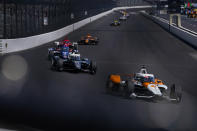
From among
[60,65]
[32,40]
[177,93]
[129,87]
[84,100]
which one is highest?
[32,40]

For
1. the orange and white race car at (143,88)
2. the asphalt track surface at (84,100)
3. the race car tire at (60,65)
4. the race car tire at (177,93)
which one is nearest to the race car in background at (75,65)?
the race car tire at (60,65)

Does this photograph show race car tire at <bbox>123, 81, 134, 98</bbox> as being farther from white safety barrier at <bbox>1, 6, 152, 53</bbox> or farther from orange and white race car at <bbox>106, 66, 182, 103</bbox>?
white safety barrier at <bbox>1, 6, 152, 53</bbox>

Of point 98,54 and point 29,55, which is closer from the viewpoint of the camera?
point 29,55

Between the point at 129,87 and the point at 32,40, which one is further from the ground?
the point at 32,40

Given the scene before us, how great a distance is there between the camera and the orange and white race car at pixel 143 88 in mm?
15125

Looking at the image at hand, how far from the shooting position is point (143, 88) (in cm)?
1603

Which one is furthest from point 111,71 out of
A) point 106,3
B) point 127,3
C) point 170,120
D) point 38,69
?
point 127,3

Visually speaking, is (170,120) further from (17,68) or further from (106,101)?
(17,68)

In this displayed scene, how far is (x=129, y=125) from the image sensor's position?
38.8 ft

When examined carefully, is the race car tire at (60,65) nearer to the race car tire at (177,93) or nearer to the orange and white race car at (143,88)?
the orange and white race car at (143,88)

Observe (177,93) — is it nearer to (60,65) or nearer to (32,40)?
(60,65)

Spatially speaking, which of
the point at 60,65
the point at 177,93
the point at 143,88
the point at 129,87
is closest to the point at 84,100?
the point at 129,87

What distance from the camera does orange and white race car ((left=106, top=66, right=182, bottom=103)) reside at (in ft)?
49.6

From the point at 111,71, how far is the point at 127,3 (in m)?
161
